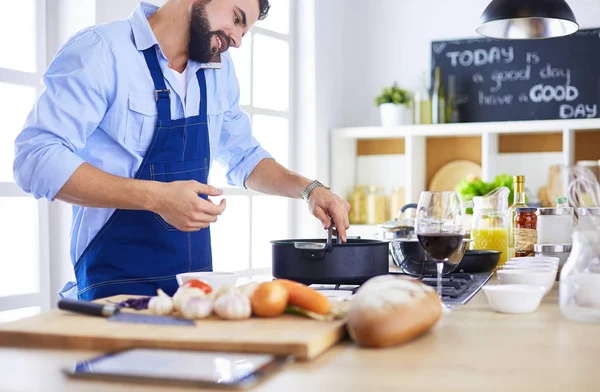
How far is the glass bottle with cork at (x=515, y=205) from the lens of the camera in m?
2.51

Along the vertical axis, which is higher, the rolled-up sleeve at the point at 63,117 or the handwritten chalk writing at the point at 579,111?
the handwritten chalk writing at the point at 579,111

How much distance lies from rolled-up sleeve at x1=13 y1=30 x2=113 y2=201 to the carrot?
0.77 meters

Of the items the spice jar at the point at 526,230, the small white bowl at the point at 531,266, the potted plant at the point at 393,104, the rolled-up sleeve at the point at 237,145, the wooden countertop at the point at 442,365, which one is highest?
the potted plant at the point at 393,104

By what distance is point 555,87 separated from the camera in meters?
5.04

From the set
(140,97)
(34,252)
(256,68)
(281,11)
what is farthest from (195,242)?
(281,11)

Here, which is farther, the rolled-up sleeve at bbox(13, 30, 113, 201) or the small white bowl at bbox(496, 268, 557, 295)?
the rolled-up sleeve at bbox(13, 30, 113, 201)

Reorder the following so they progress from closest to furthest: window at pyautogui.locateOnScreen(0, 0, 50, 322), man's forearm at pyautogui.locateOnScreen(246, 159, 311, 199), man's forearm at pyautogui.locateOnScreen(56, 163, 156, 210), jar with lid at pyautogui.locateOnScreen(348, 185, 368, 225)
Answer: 1. man's forearm at pyautogui.locateOnScreen(56, 163, 156, 210)
2. man's forearm at pyautogui.locateOnScreen(246, 159, 311, 199)
3. window at pyautogui.locateOnScreen(0, 0, 50, 322)
4. jar with lid at pyautogui.locateOnScreen(348, 185, 368, 225)

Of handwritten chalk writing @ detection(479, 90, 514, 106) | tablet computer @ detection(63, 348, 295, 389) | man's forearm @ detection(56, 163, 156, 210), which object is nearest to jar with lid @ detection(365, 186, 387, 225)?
handwritten chalk writing @ detection(479, 90, 514, 106)

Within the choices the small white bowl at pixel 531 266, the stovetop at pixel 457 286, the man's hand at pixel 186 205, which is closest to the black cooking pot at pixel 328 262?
the stovetop at pixel 457 286

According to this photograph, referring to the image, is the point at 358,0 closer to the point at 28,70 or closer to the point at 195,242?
the point at 28,70

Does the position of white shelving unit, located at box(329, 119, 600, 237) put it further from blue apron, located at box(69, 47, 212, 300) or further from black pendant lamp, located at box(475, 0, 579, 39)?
blue apron, located at box(69, 47, 212, 300)

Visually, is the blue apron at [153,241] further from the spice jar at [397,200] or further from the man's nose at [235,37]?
the spice jar at [397,200]

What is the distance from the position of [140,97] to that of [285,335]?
117 cm

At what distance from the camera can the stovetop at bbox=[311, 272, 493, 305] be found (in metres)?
1.66
